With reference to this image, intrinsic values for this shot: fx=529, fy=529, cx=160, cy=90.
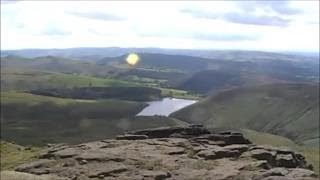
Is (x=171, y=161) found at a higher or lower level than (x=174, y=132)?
lower

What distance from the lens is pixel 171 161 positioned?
2111 inches

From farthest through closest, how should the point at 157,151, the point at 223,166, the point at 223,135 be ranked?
the point at 223,135 < the point at 157,151 < the point at 223,166

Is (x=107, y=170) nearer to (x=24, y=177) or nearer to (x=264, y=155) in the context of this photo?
(x=24, y=177)

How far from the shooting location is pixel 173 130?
74750 mm

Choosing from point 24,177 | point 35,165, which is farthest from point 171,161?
point 24,177

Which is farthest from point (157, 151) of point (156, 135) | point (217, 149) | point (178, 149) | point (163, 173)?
point (156, 135)

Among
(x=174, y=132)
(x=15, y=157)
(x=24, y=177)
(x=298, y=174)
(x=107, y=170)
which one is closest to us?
(x=298, y=174)

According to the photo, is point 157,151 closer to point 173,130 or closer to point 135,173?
point 135,173

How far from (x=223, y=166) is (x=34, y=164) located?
63.3 feet

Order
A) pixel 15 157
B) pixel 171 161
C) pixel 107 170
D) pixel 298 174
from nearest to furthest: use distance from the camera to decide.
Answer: pixel 298 174
pixel 107 170
pixel 171 161
pixel 15 157

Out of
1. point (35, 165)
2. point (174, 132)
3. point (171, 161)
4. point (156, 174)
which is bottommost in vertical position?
point (156, 174)

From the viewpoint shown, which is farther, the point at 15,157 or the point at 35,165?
the point at 15,157

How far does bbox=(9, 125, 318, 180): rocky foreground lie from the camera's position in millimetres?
48219

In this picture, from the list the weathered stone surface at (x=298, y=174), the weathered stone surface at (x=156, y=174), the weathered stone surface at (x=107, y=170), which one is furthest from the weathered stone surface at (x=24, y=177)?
the weathered stone surface at (x=298, y=174)
